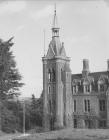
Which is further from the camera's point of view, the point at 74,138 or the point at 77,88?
the point at 77,88

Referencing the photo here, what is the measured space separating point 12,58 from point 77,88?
16.0 metres

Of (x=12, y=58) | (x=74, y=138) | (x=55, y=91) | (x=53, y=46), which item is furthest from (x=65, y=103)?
(x=74, y=138)

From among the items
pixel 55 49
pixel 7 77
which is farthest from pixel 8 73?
pixel 55 49

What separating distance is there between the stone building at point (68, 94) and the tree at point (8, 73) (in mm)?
11114

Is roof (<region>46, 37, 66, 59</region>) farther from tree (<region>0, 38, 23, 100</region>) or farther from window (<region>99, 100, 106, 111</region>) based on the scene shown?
tree (<region>0, 38, 23, 100</region>)

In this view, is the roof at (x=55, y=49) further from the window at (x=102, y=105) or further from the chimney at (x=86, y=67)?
the window at (x=102, y=105)

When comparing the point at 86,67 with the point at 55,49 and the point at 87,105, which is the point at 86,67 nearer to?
the point at 55,49

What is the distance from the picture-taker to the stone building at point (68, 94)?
56781 millimetres

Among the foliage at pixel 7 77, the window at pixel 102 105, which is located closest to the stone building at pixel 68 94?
the window at pixel 102 105

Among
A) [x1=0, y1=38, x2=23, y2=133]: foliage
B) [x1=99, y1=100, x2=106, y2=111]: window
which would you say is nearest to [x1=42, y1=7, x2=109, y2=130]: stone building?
[x1=99, y1=100, x2=106, y2=111]: window

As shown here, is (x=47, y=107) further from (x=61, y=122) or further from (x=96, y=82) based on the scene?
(x=96, y=82)

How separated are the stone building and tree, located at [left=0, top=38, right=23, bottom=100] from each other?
11.1m

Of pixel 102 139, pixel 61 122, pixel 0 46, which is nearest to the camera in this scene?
pixel 102 139

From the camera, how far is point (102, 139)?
118ft
